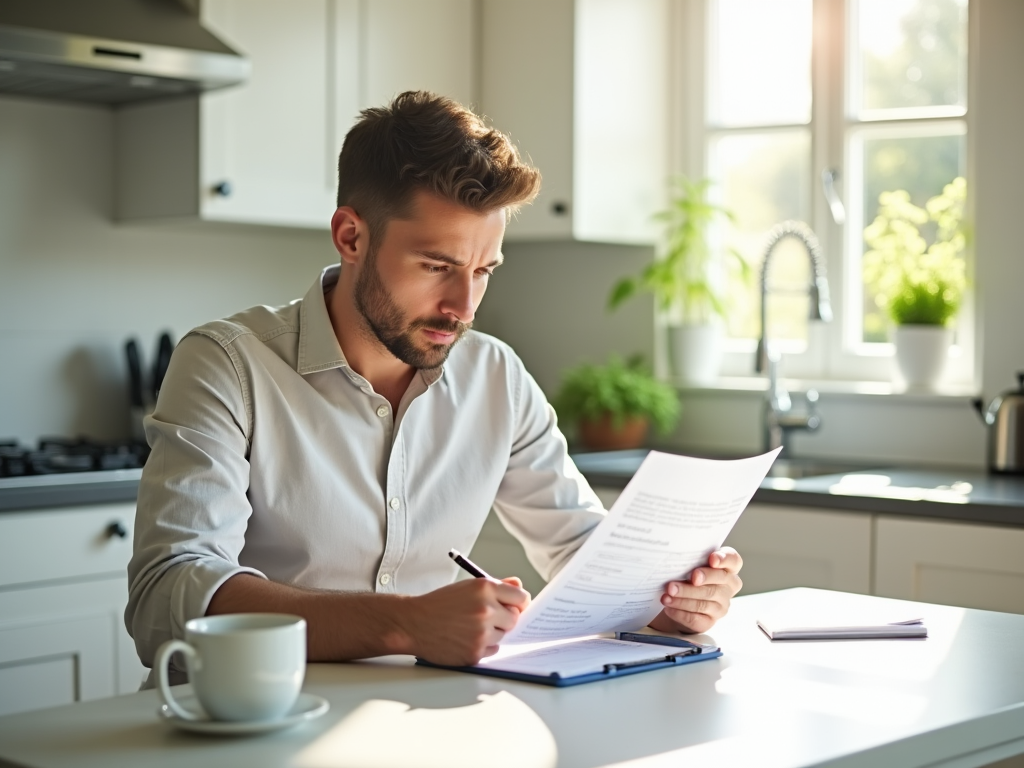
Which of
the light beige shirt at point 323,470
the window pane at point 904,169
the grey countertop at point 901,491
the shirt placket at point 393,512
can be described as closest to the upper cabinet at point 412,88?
the window pane at point 904,169

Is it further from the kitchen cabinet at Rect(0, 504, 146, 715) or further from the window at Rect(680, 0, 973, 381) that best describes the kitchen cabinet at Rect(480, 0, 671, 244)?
the kitchen cabinet at Rect(0, 504, 146, 715)

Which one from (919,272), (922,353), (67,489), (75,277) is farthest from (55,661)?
(919,272)

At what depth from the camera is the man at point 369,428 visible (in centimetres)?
158

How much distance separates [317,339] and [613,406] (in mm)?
1867

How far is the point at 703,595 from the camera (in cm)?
166

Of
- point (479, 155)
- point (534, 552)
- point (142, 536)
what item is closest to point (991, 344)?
point (534, 552)

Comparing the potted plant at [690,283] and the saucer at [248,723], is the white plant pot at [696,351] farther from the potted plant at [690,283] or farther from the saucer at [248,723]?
the saucer at [248,723]

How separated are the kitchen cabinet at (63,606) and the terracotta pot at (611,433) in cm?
133

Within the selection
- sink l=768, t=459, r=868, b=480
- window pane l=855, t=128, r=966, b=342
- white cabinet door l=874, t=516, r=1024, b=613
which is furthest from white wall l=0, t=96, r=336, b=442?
white cabinet door l=874, t=516, r=1024, b=613

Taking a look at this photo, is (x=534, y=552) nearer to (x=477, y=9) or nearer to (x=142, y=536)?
(x=142, y=536)

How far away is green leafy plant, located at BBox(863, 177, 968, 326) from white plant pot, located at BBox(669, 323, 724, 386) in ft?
1.51

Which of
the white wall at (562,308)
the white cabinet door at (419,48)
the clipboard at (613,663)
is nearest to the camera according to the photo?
the clipboard at (613,663)

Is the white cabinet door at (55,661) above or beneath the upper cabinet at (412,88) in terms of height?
beneath

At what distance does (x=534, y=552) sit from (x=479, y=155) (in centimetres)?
64
